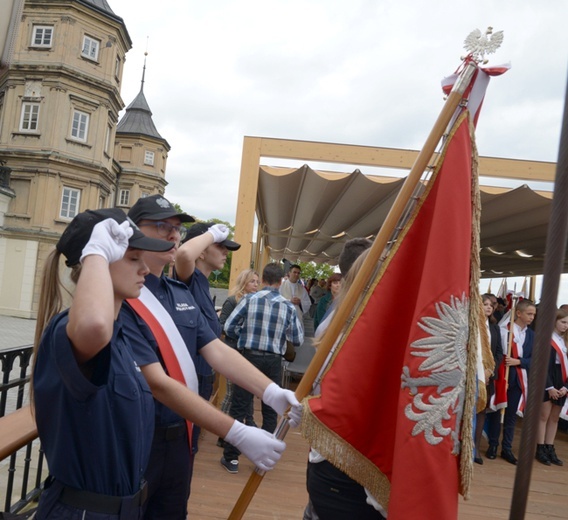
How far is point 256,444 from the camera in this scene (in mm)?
2061

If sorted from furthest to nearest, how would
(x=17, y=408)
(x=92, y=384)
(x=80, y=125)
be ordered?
1. (x=80, y=125)
2. (x=17, y=408)
3. (x=92, y=384)

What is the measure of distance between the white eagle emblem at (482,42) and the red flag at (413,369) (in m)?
0.26

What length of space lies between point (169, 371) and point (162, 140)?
5035 centimetres

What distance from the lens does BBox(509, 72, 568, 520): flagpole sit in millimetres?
747

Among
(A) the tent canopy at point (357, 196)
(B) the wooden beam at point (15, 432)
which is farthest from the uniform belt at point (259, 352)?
(B) the wooden beam at point (15, 432)

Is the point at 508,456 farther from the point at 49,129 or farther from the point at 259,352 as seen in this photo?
the point at 49,129

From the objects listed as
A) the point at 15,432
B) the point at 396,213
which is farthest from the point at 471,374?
the point at 15,432

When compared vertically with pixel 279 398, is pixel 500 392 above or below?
below

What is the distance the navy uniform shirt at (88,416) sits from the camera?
1.46m

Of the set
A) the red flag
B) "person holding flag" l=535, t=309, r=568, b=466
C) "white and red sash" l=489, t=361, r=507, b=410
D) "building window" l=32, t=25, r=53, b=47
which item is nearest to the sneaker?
"white and red sash" l=489, t=361, r=507, b=410

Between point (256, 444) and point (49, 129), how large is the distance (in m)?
30.2

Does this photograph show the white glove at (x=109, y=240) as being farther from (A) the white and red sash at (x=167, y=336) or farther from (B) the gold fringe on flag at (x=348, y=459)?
(B) the gold fringe on flag at (x=348, y=459)

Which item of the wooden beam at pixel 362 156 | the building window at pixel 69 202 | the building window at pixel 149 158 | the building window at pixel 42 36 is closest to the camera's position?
the wooden beam at pixel 362 156

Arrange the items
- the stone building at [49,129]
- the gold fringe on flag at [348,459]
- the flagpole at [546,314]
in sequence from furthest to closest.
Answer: the stone building at [49,129] < the gold fringe on flag at [348,459] < the flagpole at [546,314]
